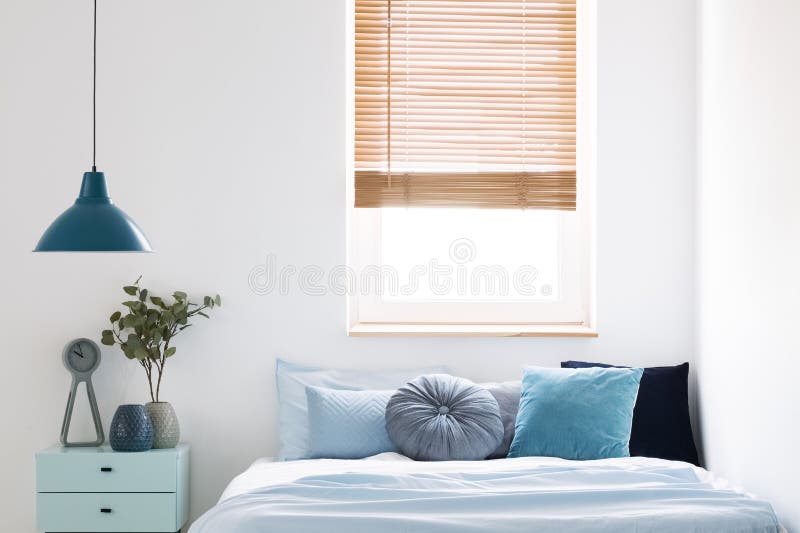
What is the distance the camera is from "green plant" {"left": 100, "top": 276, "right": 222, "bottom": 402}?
3.34m

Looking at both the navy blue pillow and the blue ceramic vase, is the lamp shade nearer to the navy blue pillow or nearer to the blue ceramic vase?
the blue ceramic vase

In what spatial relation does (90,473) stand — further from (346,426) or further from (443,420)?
(443,420)

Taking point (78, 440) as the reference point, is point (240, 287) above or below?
above

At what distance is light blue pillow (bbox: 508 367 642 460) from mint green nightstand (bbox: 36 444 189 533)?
1.31 metres

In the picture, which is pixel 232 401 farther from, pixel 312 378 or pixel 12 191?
pixel 12 191

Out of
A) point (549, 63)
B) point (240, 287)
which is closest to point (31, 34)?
point (240, 287)

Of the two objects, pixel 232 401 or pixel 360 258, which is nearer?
pixel 232 401

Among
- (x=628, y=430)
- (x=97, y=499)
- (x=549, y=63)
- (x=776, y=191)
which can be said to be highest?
(x=549, y=63)

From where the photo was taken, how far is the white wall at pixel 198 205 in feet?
11.5

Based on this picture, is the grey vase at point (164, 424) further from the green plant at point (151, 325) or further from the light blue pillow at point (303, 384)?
the light blue pillow at point (303, 384)

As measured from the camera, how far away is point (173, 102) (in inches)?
139

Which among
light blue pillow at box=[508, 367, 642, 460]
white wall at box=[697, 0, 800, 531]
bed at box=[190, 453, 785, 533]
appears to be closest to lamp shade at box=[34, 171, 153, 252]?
bed at box=[190, 453, 785, 533]

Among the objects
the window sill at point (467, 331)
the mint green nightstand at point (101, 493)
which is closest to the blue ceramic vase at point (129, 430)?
the mint green nightstand at point (101, 493)

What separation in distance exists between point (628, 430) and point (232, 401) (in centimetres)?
155
